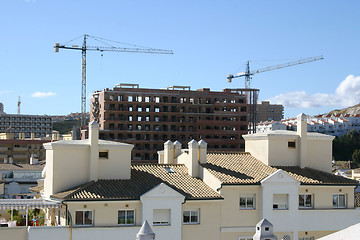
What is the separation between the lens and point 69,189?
36969mm

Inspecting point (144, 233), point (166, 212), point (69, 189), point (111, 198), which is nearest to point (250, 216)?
point (166, 212)

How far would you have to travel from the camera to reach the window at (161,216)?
3597 cm

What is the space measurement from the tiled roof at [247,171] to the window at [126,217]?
6.41 m

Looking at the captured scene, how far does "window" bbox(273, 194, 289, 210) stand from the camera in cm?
3866

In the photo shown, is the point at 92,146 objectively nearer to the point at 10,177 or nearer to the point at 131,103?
the point at 10,177

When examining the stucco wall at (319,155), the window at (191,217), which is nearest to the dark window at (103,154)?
the window at (191,217)

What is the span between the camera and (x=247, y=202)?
38.3 meters

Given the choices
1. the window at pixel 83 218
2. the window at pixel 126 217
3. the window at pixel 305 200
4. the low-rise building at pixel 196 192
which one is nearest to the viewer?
the window at pixel 83 218

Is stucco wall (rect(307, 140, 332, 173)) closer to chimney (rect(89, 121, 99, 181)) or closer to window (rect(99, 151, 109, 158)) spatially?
window (rect(99, 151, 109, 158))

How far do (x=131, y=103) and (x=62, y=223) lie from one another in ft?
364

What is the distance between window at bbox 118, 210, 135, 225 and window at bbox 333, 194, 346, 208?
14.9 m

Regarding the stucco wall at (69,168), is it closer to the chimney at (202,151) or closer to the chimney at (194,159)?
the chimney at (194,159)

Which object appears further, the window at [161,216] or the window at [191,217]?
the window at [191,217]

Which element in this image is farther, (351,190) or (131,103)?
(131,103)
